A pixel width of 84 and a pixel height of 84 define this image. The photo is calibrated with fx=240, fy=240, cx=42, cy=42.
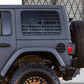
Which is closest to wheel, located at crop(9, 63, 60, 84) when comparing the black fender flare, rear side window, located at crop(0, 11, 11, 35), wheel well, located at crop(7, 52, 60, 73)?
the black fender flare

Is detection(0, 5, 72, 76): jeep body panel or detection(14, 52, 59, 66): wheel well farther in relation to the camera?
detection(14, 52, 59, 66): wheel well

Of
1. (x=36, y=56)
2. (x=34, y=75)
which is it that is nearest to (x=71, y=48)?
(x=36, y=56)

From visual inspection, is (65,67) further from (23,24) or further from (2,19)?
(2,19)

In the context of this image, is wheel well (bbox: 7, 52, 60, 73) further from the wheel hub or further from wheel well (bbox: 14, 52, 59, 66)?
the wheel hub

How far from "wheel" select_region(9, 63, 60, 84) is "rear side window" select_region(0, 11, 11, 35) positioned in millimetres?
816

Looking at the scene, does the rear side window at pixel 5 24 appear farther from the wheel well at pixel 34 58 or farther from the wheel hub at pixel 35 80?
the wheel hub at pixel 35 80

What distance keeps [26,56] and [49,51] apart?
0.61m

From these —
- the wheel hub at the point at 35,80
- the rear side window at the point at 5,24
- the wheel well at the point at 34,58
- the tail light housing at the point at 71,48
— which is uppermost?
the rear side window at the point at 5,24

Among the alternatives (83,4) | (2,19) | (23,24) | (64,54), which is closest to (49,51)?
(64,54)

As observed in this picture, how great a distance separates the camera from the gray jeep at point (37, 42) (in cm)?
484

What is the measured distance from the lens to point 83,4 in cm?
1686

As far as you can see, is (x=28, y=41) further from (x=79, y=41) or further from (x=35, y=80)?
(x=79, y=41)

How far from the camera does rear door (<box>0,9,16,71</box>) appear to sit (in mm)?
4922

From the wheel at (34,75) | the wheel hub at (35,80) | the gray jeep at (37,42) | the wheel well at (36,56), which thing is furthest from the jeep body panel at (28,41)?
the wheel hub at (35,80)
